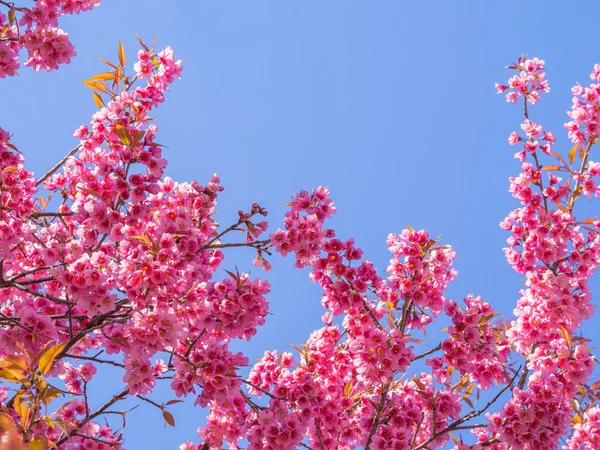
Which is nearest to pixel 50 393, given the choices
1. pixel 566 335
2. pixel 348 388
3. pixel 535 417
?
pixel 348 388

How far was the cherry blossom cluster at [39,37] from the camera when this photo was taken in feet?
13.5

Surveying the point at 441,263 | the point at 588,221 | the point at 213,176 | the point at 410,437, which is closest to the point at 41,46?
the point at 213,176

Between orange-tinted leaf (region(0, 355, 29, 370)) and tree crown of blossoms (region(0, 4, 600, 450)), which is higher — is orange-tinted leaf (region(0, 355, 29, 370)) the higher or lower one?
the lower one

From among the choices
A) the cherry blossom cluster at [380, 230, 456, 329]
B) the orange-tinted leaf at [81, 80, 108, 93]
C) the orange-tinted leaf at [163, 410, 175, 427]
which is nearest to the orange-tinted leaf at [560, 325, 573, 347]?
the cherry blossom cluster at [380, 230, 456, 329]

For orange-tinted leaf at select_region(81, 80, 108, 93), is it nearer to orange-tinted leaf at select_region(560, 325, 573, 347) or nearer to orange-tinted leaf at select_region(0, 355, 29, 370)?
orange-tinted leaf at select_region(0, 355, 29, 370)

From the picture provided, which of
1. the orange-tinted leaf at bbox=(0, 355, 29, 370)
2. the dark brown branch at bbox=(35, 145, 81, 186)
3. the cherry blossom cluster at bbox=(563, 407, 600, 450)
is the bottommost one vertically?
the orange-tinted leaf at bbox=(0, 355, 29, 370)

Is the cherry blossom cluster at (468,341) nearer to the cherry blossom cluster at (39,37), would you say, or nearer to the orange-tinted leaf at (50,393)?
the orange-tinted leaf at (50,393)

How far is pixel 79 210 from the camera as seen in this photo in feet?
13.1

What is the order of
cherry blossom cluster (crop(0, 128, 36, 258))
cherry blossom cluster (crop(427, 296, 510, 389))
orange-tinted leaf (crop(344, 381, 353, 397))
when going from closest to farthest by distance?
cherry blossom cluster (crop(0, 128, 36, 258)) → cherry blossom cluster (crop(427, 296, 510, 389)) → orange-tinted leaf (crop(344, 381, 353, 397))

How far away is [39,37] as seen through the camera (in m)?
4.22

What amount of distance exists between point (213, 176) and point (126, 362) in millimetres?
1605

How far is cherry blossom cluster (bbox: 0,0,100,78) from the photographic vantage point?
13.5 feet

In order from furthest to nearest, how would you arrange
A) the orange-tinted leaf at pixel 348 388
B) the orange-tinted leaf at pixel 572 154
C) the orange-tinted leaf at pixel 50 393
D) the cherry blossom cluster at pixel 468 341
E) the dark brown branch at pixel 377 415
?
the orange-tinted leaf at pixel 572 154 < the orange-tinted leaf at pixel 348 388 < the dark brown branch at pixel 377 415 < the cherry blossom cluster at pixel 468 341 < the orange-tinted leaf at pixel 50 393

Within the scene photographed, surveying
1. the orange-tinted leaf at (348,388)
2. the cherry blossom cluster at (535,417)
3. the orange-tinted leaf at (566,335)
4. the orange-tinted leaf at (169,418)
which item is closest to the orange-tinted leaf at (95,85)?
the orange-tinted leaf at (169,418)
